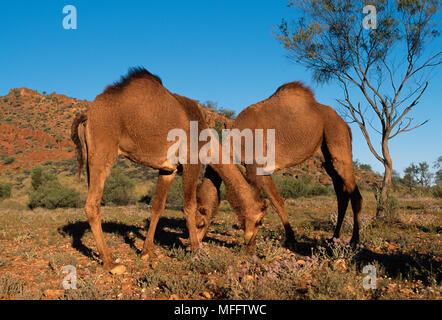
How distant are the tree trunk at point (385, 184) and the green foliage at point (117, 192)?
14.5 m

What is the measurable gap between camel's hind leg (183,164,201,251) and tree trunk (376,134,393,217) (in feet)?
21.4

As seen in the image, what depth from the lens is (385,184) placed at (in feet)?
32.1

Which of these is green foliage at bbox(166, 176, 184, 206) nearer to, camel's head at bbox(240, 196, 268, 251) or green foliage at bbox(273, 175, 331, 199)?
green foliage at bbox(273, 175, 331, 199)

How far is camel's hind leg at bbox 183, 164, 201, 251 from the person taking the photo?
554 centimetres

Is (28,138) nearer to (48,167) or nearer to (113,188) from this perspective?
(48,167)

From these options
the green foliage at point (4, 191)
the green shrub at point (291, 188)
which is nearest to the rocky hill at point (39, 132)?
the green shrub at point (291, 188)

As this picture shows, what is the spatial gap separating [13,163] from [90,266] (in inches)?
1757

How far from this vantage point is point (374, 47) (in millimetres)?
11016

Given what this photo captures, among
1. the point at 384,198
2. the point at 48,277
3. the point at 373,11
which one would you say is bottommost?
the point at 48,277

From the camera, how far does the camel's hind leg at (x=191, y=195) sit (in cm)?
554

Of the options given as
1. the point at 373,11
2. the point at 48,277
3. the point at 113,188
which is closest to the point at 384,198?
the point at 373,11

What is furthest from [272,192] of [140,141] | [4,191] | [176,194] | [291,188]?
[4,191]

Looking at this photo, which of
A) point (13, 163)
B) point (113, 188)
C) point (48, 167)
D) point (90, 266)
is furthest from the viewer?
point (13, 163)

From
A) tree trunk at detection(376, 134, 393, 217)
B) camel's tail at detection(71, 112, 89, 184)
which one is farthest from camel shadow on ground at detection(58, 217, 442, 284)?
tree trunk at detection(376, 134, 393, 217)
